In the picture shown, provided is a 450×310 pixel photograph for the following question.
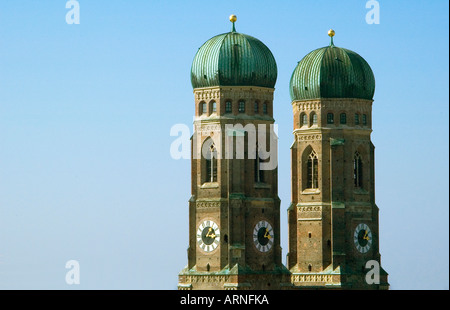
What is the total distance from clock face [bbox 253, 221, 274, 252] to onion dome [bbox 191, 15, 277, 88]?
1145 cm

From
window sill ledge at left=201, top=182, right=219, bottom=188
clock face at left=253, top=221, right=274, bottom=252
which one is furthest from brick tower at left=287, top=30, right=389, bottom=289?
window sill ledge at left=201, top=182, right=219, bottom=188

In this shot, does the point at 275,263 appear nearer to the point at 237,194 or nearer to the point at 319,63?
the point at 237,194

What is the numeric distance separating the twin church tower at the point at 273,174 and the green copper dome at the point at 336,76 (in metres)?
0.08

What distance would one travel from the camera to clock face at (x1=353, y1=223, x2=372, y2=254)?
17325 centimetres

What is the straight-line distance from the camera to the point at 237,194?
164750 millimetres

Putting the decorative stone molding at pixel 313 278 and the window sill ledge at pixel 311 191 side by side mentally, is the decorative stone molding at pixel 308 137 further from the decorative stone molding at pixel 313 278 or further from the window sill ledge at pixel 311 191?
the decorative stone molding at pixel 313 278

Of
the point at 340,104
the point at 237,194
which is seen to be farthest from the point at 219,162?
the point at 340,104

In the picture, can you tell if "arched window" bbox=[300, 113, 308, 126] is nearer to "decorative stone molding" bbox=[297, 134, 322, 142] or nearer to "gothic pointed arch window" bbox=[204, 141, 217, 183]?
"decorative stone molding" bbox=[297, 134, 322, 142]

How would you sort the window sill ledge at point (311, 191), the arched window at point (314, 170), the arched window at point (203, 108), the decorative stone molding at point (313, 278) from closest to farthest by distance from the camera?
the arched window at point (203, 108) → the decorative stone molding at point (313, 278) → the window sill ledge at point (311, 191) → the arched window at point (314, 170)

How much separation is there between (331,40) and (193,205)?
20.9 m

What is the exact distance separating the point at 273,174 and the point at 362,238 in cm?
1142

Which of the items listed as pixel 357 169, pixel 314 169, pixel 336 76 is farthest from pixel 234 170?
pixel 336 76

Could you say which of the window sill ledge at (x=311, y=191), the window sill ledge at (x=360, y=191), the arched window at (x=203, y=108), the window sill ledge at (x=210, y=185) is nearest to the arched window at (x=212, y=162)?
the window sill ledge at (x=210, y=185)

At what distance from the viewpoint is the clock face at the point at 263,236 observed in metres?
166
